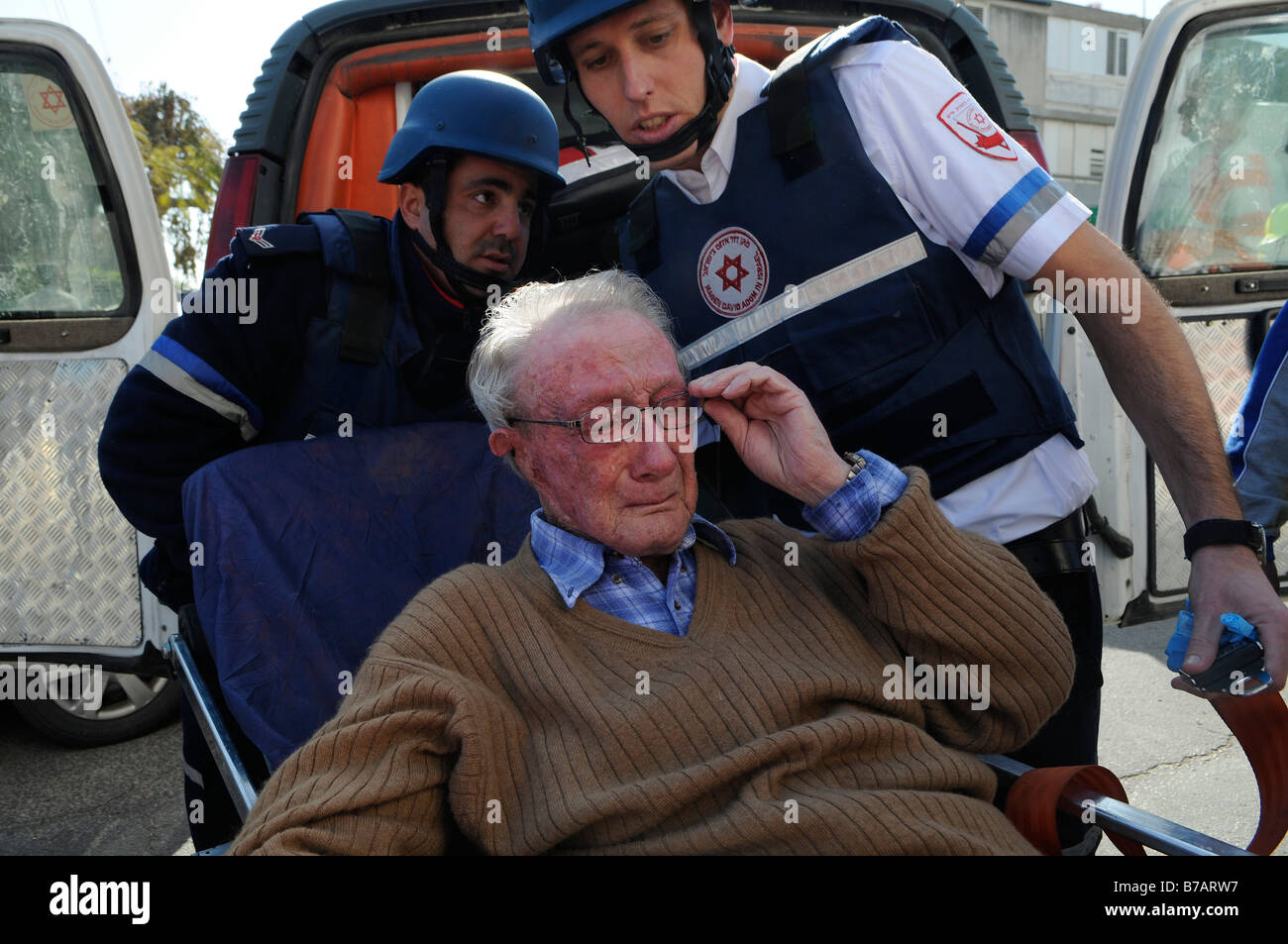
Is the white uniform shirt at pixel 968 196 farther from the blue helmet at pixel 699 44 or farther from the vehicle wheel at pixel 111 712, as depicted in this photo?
the vehicle wheel at pixel 111 712

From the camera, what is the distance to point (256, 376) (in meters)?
2.50

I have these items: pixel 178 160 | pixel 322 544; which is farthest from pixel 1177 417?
pixel 178 160

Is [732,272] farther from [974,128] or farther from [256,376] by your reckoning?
[256,376]

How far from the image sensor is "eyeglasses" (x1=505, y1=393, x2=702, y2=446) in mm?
1958

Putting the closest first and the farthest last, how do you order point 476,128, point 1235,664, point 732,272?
point 1235,664, point 732,272, point 476,128

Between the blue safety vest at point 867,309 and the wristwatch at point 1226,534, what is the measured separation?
37 cm

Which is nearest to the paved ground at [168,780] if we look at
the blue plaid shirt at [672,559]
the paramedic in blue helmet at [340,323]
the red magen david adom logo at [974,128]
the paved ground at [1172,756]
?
the paved ground at [1172,756]

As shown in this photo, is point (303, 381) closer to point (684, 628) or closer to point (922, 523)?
point (684, 628)

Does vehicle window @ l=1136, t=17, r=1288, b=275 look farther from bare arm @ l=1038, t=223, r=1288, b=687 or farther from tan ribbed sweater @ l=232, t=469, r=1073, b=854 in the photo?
tan ribbed sweater @ l=232, t=469, r=1073, b=854

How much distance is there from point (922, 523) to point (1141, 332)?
0.52m

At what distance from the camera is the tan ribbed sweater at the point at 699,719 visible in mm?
1665

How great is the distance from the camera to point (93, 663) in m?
3.59

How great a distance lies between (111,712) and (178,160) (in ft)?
30.3

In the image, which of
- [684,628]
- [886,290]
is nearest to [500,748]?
[684,628]
